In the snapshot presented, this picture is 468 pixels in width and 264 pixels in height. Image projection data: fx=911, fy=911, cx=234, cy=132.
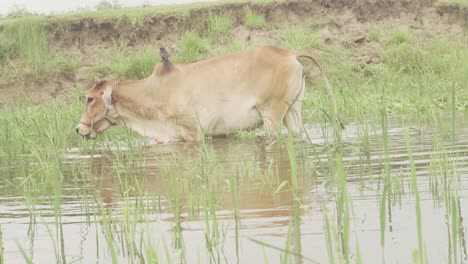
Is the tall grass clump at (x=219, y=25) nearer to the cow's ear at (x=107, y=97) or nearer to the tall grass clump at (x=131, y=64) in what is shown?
the tall grass clump at (x=131, y=64)

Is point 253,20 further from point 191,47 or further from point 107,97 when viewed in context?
point 107,97

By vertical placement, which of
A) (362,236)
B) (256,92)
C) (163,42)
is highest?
(163,42)

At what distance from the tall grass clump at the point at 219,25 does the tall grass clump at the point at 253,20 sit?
0.33 metres

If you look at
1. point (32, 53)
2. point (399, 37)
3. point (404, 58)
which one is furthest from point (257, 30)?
point (32, 53)

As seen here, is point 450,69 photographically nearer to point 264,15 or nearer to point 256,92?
point 264,15

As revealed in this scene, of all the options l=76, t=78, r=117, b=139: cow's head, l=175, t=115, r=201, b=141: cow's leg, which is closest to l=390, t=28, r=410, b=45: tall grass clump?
l=76, t=78, r=117, b=139: cow's head

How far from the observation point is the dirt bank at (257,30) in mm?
17125

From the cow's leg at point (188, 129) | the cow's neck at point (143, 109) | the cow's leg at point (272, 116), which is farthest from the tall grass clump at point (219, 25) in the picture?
the cow's leg at point (272, 116)

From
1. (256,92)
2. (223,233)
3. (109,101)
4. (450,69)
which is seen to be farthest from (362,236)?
(450,69)

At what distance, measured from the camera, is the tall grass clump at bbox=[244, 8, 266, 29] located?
56.3ft

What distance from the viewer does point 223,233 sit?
3250 mm

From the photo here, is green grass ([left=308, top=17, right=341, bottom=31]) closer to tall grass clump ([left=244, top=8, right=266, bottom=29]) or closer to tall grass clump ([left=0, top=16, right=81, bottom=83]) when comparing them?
tall grass clump ([left=244, top=8, right=266, bottom=29])

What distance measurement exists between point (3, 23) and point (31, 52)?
1.32 metres

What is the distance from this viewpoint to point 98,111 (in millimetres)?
9125
